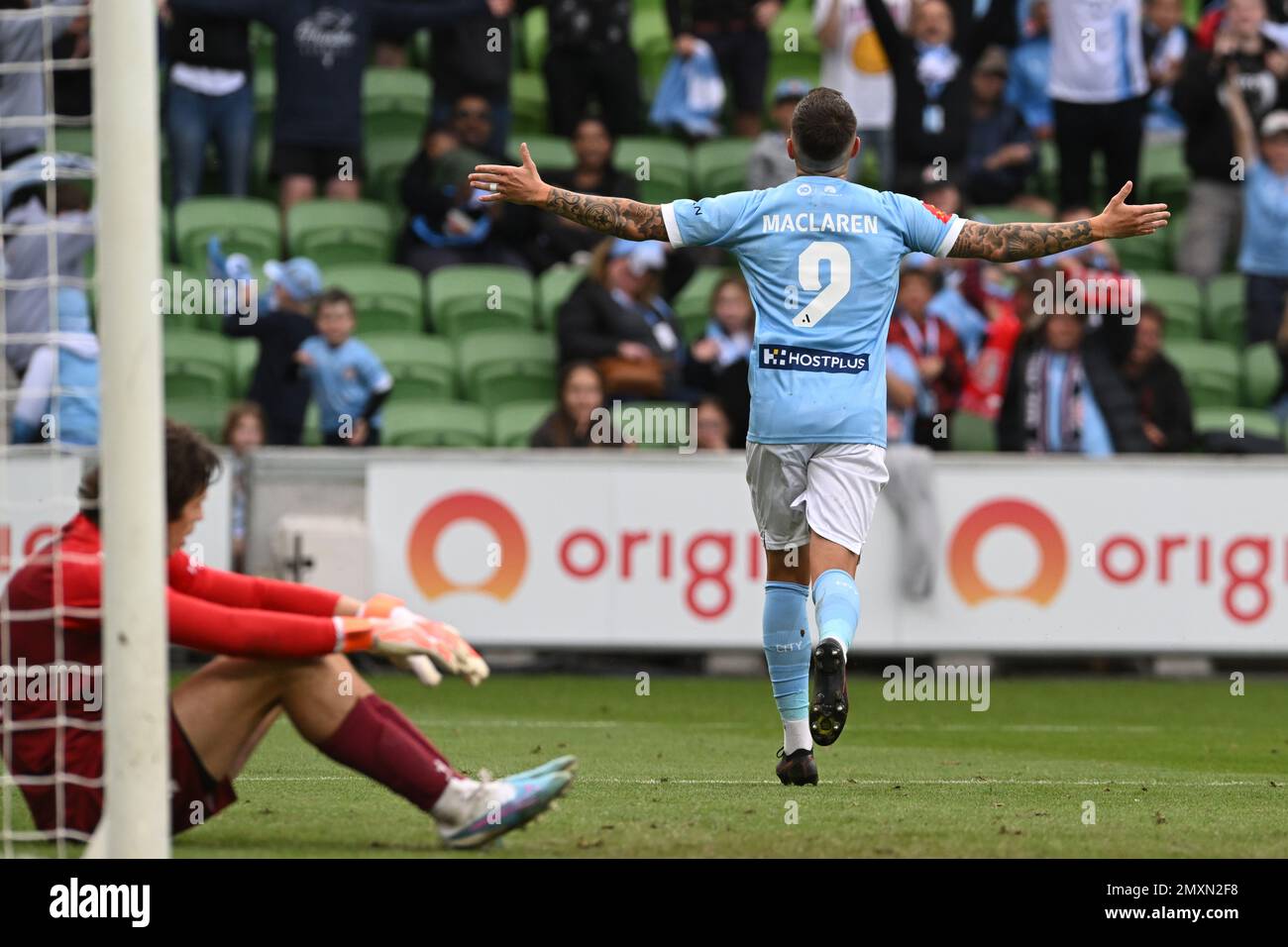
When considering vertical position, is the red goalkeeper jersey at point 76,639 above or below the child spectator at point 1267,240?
below

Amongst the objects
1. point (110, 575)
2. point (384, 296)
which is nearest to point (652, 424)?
point (384, 296)

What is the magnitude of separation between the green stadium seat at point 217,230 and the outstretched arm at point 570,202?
8.68m

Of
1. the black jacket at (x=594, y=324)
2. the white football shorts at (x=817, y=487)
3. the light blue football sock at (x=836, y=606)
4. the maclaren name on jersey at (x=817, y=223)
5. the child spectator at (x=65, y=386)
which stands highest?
the black jacket at (x=594, y=324)

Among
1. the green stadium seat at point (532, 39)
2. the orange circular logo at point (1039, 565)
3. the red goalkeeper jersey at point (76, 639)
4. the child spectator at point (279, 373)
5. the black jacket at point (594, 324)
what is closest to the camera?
the red goalkeeper jersey at point (76, 639)

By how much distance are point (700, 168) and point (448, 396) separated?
3.12 m

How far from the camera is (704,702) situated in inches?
452

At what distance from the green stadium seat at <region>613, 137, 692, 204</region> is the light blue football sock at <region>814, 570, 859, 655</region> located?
9.97 meters

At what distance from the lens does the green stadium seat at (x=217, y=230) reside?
1553cm

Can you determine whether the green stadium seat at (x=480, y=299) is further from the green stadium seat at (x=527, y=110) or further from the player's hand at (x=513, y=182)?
the player's hand at (x=513, y=182)

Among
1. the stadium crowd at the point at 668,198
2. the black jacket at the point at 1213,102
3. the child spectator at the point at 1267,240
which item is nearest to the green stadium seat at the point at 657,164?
the stadium crowd at the point at 668,198

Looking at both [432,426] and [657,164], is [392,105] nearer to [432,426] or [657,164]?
[657,164]

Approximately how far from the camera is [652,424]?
13773mm
